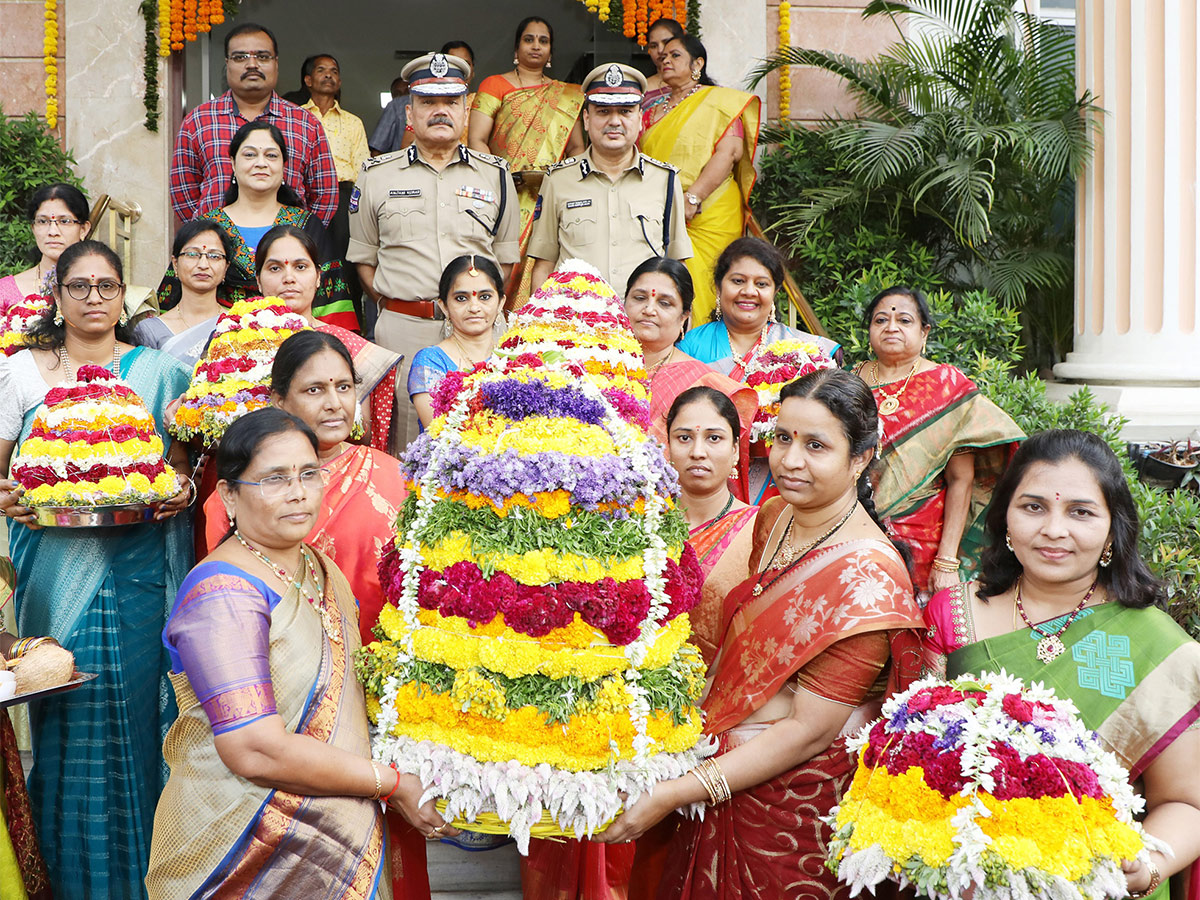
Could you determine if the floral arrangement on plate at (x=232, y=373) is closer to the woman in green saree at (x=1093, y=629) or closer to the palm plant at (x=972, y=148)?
the woman in green saree at (x=1093, y=629)

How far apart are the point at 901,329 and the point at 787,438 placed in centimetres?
217

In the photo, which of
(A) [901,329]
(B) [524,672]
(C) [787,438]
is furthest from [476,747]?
(A) [901,329]

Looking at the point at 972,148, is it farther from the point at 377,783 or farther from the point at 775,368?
the point at 377,783

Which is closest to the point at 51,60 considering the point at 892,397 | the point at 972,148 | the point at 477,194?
the point at 477,194

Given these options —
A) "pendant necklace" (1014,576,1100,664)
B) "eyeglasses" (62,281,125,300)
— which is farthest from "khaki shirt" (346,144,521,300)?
"pendant necklace" (1014,576,1100,664)

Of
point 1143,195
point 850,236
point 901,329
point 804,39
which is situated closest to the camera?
point 901,329

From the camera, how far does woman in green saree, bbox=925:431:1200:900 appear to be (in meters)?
2.37

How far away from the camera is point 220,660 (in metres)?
2.39

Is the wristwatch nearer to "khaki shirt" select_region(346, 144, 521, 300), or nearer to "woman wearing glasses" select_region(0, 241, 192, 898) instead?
"woman wearing glasses" select_region(0, 241, 192, 898)

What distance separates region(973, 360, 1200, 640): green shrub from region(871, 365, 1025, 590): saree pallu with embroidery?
0.62 metres

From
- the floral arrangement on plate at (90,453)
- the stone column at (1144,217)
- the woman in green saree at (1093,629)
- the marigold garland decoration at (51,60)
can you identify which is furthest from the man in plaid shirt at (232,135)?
the stone column at (1144,217)

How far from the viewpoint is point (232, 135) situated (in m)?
6.51

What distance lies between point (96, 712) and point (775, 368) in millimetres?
2926

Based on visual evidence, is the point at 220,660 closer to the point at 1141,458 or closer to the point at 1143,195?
the point at 1141,458
